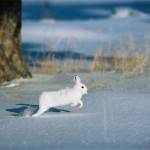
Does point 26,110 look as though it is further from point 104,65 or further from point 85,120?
point 104,65

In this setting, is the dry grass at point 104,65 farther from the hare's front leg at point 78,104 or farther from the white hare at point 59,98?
the white hare at point 59,98

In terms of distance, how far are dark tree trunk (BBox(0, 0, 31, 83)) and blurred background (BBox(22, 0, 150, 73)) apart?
1461 millimetres

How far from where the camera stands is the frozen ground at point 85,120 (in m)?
7.17

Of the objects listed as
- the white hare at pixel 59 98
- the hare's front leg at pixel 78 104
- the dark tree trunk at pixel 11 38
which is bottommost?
the hare's front leg at pixel 78 104

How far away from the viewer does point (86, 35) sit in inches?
877

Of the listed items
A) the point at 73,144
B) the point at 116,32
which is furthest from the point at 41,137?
the point at 116,32

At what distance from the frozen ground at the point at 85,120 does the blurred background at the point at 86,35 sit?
2.52 m

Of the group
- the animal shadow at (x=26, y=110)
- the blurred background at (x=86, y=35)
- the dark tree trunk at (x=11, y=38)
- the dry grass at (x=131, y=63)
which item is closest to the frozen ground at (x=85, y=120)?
the animal shadow at (x=26, y=110)

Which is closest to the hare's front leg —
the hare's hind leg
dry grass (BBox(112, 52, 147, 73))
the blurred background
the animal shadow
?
the animal shadow

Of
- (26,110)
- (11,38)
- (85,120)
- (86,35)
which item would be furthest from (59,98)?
(86,35)

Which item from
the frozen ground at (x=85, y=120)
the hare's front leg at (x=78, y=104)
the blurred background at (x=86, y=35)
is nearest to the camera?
the frozen ground at (x=85, y=120)

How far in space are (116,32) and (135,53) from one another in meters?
8.66

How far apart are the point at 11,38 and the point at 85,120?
404 cm

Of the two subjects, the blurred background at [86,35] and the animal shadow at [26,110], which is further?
the blurred background at [86,35]
